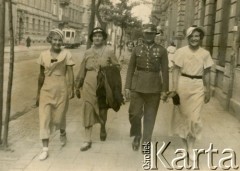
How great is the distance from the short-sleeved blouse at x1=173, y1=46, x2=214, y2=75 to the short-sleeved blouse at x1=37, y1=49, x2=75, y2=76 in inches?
59.4

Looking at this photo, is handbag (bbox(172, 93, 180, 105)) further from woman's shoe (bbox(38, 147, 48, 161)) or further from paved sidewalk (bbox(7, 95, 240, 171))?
woman's shoe (bbox(38, 147, 48, 161))

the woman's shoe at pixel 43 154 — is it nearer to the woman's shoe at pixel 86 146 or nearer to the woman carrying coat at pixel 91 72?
the woman's shoe at pixel 86 146

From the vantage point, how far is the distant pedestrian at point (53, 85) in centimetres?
599

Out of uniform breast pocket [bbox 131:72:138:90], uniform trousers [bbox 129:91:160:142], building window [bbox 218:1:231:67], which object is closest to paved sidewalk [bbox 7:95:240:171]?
uniform trousers [bbox 129:91:160:142]

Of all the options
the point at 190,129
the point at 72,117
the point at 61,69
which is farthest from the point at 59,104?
the point at 72,117

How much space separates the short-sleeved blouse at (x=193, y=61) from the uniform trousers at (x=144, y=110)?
584 millimetres

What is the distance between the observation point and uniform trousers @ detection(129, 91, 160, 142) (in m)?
6.33

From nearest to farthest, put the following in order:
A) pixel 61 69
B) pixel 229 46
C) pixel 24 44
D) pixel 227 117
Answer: pixel 61 69, pixel 227 117, pixel 229 46, pixel 24 44

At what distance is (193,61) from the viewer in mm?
6012

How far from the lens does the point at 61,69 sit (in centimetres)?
609

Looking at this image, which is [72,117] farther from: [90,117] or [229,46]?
→ [229,46]

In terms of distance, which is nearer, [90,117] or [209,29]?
[90,117]

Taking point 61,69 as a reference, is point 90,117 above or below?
below

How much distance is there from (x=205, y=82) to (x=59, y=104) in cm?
203
